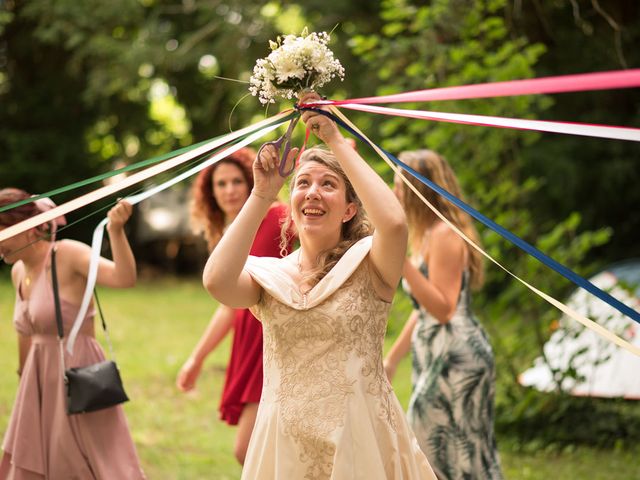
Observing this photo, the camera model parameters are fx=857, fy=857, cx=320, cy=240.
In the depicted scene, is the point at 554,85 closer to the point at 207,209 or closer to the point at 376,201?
the point at 376,201

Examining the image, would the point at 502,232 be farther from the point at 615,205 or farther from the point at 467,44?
the point at 615,205

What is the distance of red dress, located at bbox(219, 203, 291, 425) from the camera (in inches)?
175

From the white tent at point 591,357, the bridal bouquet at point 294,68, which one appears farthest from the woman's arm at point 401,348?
→ the white tent at point 591,357

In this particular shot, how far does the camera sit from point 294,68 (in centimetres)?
279

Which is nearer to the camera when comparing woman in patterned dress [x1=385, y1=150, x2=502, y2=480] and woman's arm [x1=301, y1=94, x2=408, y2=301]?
woman's arm [x1=301, y1=94, x2=408, y2=301]

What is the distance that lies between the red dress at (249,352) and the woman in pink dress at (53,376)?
0.59m

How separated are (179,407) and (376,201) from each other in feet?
22.6

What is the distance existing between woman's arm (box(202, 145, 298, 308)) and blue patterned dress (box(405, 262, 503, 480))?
80.1 inches

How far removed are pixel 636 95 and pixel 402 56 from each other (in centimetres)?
843

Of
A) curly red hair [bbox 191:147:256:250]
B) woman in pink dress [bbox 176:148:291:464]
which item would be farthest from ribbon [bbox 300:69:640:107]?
curly red hair [bbox 191:147:256:250]

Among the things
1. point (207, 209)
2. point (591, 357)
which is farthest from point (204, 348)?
point (591, 357)

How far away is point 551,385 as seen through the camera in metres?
7.27

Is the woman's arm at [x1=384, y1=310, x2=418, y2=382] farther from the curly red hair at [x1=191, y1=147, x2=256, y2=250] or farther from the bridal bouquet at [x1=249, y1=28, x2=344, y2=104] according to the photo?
the bridal bouquet at [x1=249, y1=28, x2=344, y2=104]

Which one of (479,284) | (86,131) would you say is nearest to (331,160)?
(479,284)
